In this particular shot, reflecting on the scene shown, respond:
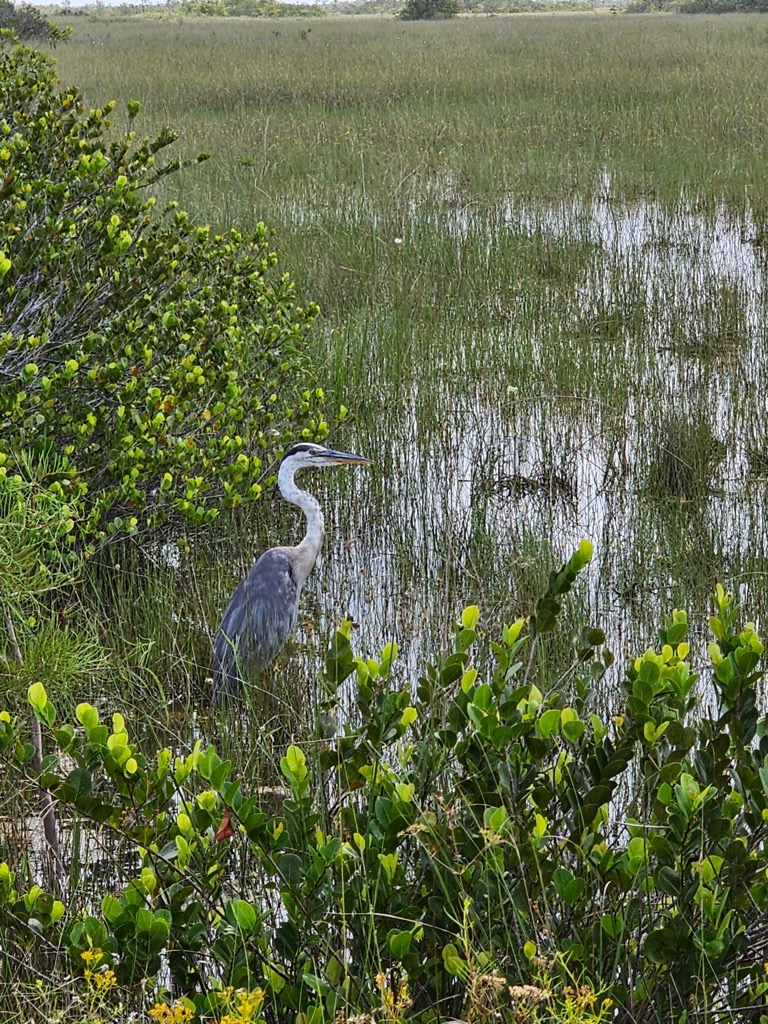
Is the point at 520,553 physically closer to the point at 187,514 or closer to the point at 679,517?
the point at 679,517

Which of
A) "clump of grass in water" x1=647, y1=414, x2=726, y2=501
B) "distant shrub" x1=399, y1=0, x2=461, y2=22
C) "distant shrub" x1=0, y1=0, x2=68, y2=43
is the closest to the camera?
"clump of grass in water" x1=647, y1=414, x2=726, y2=501

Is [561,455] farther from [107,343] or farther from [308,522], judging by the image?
[107,343]

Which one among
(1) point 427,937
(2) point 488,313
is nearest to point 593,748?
(1) point 427,937

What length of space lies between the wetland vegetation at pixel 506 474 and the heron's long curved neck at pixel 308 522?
244 millimetres

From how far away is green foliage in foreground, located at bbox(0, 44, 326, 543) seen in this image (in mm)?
3572

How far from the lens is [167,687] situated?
356 cm

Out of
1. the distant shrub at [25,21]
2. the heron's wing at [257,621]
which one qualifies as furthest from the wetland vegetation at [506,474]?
the distant shrub at [25,21]

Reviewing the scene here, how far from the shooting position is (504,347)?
20.4 ft

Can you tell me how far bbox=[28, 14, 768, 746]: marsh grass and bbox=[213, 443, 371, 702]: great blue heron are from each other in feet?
0.46

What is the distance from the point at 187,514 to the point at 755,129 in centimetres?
910

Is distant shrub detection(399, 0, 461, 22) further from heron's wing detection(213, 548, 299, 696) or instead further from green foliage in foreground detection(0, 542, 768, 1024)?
green foliage in foreground detection(0, 542, 768, 1024)

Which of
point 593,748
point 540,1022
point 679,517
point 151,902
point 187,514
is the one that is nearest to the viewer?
point 540,1022

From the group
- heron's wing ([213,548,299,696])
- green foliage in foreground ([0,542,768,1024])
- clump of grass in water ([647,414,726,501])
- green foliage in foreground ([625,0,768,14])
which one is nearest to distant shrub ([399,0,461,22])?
green foliage in foreground ([625,0,768,14])

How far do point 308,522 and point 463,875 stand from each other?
2.22m
